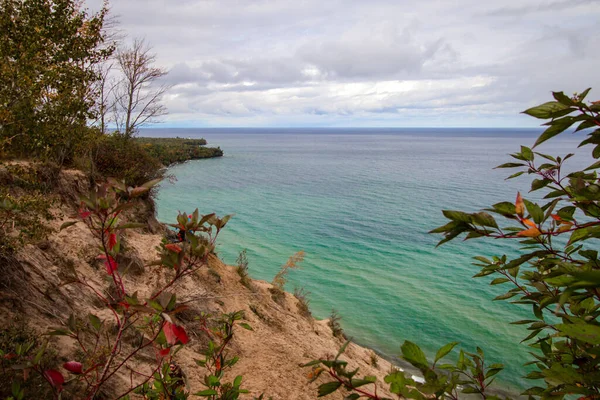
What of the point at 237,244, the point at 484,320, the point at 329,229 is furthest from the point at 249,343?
the point at 329,229

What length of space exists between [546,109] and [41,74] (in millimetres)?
10955

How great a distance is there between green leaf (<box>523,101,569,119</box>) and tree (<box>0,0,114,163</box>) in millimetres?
8028

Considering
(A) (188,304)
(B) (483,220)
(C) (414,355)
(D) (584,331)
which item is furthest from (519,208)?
(A) (188,304)

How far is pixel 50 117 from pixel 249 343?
24.9 feet

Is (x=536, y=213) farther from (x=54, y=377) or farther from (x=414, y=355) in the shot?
(x=54, y=377)

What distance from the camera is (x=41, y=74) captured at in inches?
362

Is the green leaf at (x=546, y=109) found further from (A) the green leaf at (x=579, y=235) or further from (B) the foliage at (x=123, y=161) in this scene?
(B) the foliage at (x=123, y=161)

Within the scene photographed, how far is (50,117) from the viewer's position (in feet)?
29.9

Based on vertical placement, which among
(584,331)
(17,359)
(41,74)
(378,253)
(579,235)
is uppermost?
(41,74)

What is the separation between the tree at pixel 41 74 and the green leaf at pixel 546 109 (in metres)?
8.03

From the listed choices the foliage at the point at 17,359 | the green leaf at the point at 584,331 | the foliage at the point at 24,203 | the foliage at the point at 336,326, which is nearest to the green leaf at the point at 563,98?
the green leaf at the point at 584,331

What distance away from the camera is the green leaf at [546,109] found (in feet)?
5.15

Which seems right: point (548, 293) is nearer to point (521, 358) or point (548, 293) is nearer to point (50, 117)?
point (50, 117)

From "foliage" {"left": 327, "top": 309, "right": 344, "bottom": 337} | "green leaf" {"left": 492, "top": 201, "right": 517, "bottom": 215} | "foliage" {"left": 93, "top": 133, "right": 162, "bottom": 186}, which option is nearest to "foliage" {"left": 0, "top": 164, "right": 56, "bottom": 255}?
"green leaf" {"left": 492, "top": 201, "right": 517, "bottom": 215}
